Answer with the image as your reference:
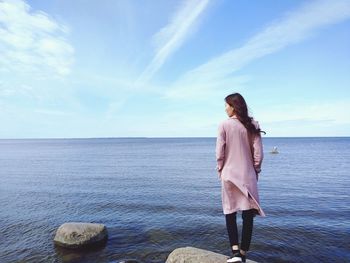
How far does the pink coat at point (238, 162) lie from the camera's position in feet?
18.9

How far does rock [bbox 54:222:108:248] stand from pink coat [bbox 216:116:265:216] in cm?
817

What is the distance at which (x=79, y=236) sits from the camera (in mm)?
11992

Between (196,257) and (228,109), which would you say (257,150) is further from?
(196,257)

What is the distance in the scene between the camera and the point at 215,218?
16.5m

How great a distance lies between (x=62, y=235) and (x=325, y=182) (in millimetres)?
26720

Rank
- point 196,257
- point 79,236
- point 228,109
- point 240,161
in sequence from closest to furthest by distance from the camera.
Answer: point 240,161 < point 228,109 < point 196,257 < point 79,236

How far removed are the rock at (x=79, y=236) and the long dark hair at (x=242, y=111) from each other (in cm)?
905

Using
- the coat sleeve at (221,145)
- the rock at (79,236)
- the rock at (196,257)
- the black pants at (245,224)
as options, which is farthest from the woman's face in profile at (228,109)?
the rock at (79,236)

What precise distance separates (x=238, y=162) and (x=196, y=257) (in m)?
3.65

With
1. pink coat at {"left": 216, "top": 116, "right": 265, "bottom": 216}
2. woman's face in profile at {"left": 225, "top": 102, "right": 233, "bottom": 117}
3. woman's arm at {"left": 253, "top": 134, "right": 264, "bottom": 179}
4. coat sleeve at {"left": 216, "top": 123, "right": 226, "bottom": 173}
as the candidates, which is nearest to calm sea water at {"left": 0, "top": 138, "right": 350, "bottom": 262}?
pink coat at {"left": 216, "top": 116, "right": 265, "bottom": 216}

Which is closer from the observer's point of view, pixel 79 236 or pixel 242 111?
pixel 242 111

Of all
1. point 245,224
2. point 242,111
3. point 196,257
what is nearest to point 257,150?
point 242,111

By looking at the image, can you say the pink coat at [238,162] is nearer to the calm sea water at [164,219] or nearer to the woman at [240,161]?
the woman at [240,161]

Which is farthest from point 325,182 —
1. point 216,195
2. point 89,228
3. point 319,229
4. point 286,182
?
point 89,228
